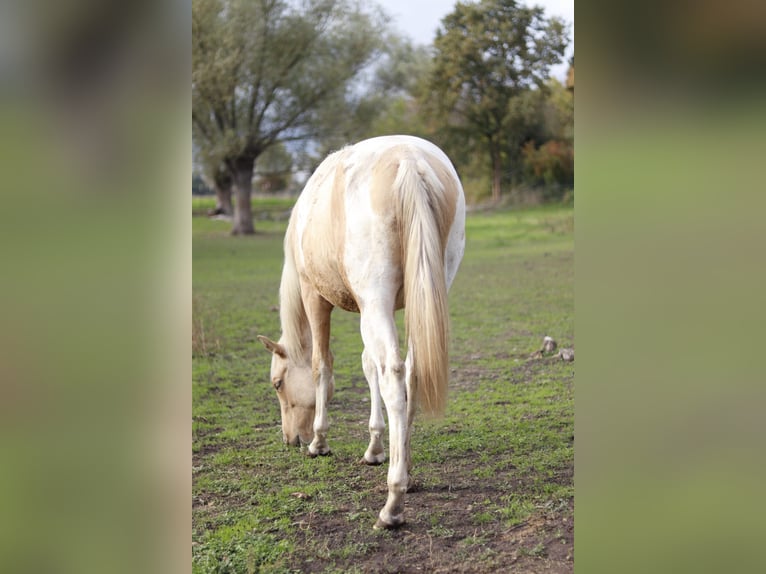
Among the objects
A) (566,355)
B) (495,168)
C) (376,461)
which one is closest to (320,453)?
(376,461)

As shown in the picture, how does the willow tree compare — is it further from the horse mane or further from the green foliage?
the horse mane

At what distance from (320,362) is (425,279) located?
58.8 inches

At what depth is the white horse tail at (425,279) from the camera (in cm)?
304

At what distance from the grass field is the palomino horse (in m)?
0.35

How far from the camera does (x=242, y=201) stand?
67.6 ft

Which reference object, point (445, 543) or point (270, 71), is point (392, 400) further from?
point (270, 71)

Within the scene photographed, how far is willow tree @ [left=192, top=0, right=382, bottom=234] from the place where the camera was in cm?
2016

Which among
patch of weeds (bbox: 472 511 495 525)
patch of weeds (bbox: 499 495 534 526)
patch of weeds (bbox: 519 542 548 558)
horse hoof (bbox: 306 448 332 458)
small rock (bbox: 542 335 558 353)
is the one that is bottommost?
horse hoof (bbox: 306 448 332 458)

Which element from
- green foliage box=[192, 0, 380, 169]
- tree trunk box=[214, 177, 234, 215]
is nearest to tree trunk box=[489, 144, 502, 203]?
green foliage box=[192, 0, 380, 169]

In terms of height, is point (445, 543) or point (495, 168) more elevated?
point (495, 168)

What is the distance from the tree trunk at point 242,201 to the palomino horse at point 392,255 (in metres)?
16.9
